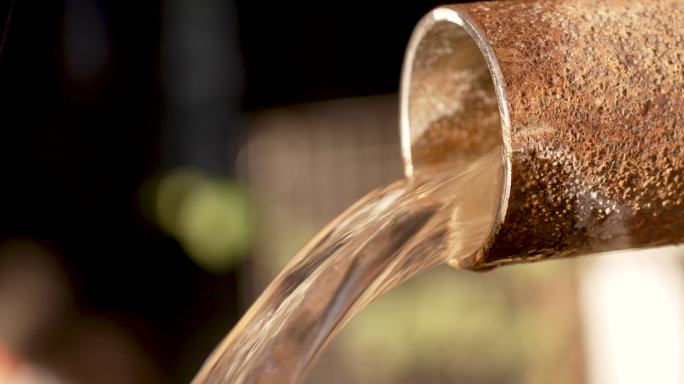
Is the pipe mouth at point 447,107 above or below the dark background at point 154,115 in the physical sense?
above

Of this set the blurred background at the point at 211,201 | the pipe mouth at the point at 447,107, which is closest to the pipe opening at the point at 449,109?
the pipe mouth at the point at 447,107

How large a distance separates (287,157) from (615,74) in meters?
2.03

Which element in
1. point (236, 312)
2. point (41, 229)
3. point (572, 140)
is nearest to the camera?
point (572, 140)

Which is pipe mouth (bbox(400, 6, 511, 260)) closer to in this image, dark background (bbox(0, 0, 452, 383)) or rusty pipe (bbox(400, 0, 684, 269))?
rusty pipe (bbox(400, 0, 684, 269))

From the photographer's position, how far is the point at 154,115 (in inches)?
97.7

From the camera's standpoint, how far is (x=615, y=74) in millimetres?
395

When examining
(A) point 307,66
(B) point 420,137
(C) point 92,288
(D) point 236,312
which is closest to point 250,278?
(D) point 236,312

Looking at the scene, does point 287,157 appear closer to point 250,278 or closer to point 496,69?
point 250,278

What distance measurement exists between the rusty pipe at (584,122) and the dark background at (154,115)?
1.77 metres

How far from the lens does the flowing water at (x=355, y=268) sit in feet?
1.37

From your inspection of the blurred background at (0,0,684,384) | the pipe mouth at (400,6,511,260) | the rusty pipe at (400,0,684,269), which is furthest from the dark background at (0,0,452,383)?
the rusty pipe at (400,0,684,269)

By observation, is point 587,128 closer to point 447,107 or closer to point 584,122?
point 584,122

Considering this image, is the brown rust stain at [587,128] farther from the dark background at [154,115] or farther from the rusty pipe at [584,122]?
the dark background at [154,115]

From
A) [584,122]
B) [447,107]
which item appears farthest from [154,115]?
[584,122]
